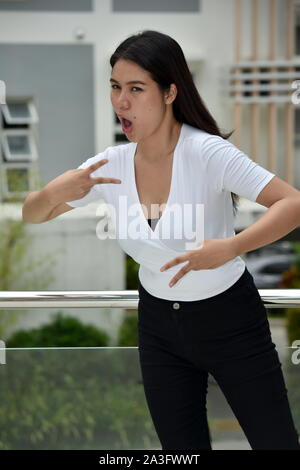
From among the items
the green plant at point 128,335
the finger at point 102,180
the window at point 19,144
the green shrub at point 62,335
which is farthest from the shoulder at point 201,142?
the window at point 19,144

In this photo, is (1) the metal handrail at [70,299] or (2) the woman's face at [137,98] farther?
(1) the metal handrail at [70,299]

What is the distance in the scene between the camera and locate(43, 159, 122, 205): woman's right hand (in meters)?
1.03

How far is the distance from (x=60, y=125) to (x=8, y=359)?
542 centimetres

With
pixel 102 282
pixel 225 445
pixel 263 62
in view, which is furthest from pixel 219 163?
pixel 263 62

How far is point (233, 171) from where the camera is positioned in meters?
1.01

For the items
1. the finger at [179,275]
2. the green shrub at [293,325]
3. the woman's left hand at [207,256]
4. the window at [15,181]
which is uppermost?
the woman's left hand at [207,256]

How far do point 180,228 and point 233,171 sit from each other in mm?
100

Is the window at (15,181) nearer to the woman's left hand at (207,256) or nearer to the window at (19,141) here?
the window at (19,141)

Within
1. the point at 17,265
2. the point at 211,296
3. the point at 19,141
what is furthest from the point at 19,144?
the point at 211,296

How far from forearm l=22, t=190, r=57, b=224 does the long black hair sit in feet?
0.65

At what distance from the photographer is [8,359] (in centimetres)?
158

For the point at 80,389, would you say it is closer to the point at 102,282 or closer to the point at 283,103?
the point at 102,282

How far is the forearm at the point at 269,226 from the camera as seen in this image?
0.97 metres

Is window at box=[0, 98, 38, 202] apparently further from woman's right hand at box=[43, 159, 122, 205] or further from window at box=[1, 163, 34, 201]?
woman's right hand at box=[43, 159, 122, 205]
